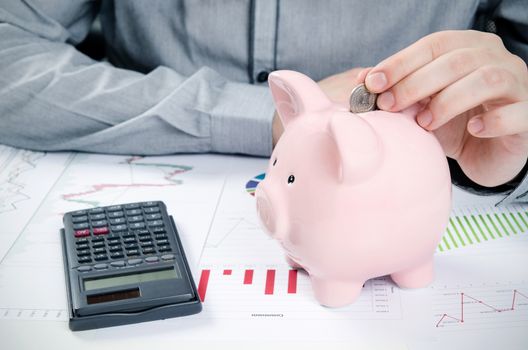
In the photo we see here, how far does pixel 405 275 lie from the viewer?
54cm

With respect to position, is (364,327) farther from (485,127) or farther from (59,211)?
(59,211)

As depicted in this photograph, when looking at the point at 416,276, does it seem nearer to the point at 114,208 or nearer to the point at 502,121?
the point at 502,121

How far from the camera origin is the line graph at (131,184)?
2.29 ft

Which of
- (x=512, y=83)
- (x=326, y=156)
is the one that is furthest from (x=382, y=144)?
(x=512, y=83)

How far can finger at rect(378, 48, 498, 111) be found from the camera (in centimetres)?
50

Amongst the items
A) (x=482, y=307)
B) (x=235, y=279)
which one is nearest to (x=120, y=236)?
(x=235, y=279)

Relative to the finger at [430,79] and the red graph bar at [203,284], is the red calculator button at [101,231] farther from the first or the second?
the finger at [430,79]

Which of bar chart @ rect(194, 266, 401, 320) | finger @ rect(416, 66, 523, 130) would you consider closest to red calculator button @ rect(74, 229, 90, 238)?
bar chart @ rect(194, 266, 401, 320)

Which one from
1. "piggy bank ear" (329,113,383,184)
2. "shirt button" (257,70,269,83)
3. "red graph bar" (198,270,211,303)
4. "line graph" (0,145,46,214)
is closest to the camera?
"piggy bank ear" (329,113,383,184)

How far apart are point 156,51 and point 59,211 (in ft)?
1.07

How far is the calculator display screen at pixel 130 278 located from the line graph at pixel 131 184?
162 mm

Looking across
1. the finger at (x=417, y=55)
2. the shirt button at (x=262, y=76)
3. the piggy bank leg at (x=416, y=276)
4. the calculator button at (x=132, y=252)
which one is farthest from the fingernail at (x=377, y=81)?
the shirt button at (x=262, y=76)

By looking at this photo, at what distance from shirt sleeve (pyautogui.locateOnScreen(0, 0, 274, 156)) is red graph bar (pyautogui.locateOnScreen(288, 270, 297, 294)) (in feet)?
0.75

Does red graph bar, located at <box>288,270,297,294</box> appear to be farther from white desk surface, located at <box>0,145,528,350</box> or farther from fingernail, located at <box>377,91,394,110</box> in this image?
fingernail, located at <box>377,91,394,110</box>
